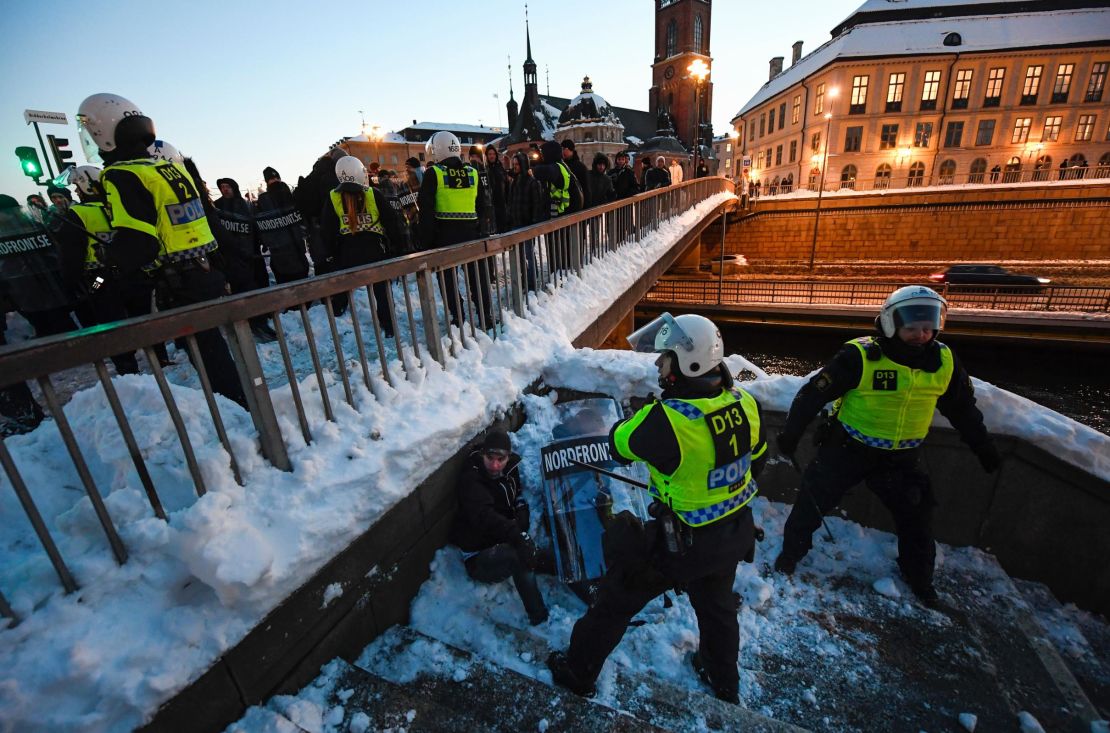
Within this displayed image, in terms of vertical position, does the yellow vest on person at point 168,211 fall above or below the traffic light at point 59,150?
below

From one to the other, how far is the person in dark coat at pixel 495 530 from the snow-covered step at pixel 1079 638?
11.5ft

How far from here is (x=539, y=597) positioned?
3.35m

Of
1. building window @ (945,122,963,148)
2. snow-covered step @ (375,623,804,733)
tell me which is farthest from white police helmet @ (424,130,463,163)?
building window @ (945,122,963,148)

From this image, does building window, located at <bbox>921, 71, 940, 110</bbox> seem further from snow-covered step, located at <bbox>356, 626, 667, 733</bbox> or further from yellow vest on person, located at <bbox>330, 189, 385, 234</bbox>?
snow-covered step, located at <bbox>356, 626, 667, 733</bbox>

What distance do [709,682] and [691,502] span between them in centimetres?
124

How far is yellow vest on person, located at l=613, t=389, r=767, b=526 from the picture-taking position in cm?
252

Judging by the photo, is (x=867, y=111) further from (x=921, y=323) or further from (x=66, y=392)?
(x=66, y=392)

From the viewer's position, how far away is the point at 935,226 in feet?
89.7

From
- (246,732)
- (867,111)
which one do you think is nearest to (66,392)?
(246,732)

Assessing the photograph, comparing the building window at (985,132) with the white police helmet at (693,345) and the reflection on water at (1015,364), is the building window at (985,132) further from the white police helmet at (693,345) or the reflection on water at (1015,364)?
the white police helmet at (693,345)

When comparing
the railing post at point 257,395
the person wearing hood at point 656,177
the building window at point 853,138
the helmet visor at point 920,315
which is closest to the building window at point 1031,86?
the building window at point 853,138

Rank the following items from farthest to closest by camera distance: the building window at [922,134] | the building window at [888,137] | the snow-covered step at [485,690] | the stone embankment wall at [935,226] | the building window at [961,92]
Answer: the building window at [888,137] < the building window at [922,134] < the building window at [961,92] < the stone embankment wall at [935,226] < the snow-covered step at [485,690]

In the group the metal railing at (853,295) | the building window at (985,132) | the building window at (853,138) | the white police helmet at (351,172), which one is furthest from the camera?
the building window at (853,138)

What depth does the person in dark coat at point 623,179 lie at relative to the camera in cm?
1148
